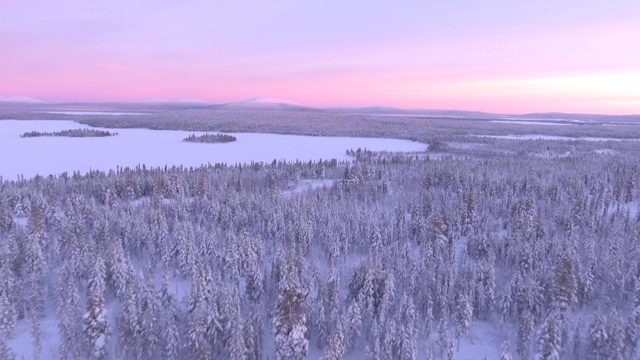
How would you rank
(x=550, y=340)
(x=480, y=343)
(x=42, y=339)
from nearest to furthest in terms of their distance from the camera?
(x=550, y=340) < (x=42, y=339) < (x=480, y=343)

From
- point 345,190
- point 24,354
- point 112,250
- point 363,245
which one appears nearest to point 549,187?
point 345,190

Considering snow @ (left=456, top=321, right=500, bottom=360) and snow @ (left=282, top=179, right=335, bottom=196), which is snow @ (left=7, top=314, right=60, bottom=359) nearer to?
snow @ (left=456, top=321, right=500, bottom=360)

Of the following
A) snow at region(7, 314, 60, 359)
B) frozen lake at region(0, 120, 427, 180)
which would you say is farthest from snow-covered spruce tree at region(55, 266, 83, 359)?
frozen lake at region(0, 120, 427, 180)

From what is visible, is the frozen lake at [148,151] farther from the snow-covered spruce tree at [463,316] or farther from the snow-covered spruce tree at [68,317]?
the snow-covered spruce tree at [463,316]

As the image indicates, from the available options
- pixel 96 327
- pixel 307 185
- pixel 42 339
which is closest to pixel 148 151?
pixel 307 185

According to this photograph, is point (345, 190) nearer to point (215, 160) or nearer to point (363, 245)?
point (363, 245)

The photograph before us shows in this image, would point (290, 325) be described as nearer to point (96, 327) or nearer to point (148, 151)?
point (96, 327)
